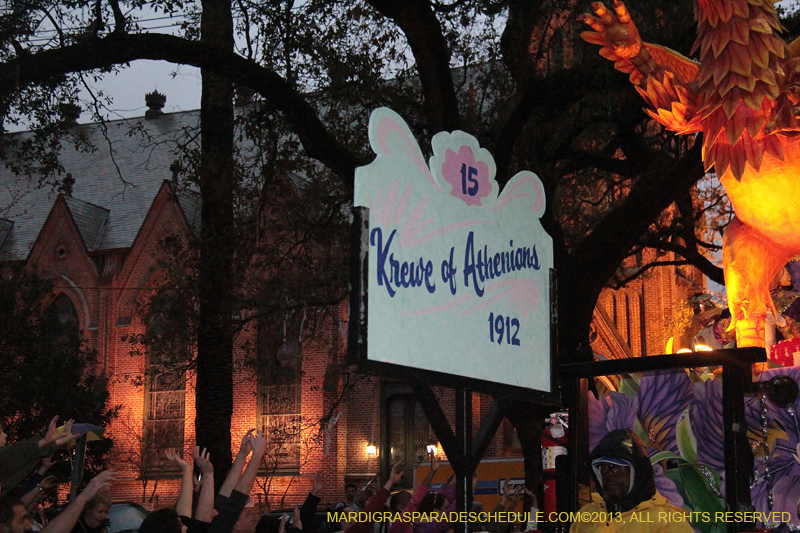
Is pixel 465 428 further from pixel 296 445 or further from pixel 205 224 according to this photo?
pixel 296 445

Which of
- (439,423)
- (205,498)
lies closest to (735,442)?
(439,423)

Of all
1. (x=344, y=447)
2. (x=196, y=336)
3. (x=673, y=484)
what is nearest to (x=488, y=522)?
(x=673, y=484)

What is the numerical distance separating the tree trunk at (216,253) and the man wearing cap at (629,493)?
10497 millimetres

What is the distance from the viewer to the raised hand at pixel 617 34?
7953 millimetres

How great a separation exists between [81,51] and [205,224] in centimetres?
526

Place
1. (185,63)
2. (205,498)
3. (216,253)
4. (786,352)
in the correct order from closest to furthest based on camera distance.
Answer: (205,498) → (786,352) → (185,63) → (216,253)

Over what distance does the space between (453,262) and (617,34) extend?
4.10 m

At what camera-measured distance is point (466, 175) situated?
4871mm

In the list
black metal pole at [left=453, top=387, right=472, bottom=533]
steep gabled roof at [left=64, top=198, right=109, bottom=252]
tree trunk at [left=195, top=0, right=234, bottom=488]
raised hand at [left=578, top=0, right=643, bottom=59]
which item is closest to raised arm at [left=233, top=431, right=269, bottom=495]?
black metal pole at [left=453, top=387, right=472, bottom=533]

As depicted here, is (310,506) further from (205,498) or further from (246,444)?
(246,444)

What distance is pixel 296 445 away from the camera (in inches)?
1436

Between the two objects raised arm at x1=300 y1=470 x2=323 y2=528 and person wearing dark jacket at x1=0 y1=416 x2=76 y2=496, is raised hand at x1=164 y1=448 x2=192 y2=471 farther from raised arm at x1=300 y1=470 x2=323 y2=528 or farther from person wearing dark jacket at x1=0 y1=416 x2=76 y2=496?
raised arm at x1=300 y1=470 x2=323 y2=528

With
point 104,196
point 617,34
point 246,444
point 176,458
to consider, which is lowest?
point 176,458

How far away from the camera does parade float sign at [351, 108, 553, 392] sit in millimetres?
4250
